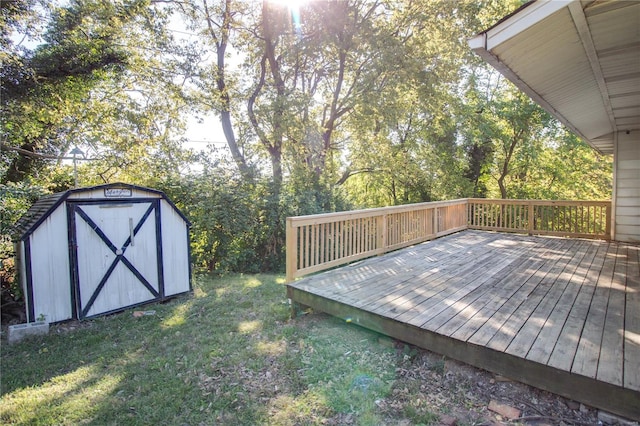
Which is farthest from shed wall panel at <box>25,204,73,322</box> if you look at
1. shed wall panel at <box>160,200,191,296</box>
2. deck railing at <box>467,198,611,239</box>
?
deck railing at <box>467,198,611,239</box>

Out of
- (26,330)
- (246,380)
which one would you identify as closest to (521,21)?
(246,380)

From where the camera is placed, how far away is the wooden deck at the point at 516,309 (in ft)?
7.02

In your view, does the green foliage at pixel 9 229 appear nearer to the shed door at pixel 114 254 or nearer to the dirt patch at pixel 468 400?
the shed door at pixel 114 254

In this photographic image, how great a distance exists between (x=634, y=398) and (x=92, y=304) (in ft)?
17.7

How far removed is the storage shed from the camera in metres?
3.95

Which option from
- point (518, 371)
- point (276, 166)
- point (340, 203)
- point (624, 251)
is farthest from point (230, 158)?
point (624, 251)

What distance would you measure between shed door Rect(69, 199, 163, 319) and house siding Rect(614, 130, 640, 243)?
28.1 ft

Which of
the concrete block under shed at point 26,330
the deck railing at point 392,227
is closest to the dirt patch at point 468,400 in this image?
the deck railing at point 392,227

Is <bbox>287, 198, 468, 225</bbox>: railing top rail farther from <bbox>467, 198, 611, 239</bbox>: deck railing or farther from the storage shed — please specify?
the storage shed

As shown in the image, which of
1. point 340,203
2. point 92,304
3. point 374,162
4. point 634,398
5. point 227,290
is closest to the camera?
point 634,398

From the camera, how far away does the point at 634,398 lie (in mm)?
1882

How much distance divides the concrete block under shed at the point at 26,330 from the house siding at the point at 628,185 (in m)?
9.61

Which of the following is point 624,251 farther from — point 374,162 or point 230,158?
point 230,158

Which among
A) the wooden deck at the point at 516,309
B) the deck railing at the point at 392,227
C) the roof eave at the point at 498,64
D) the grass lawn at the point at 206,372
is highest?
the roof eave at the point at 498,64
